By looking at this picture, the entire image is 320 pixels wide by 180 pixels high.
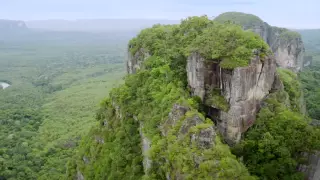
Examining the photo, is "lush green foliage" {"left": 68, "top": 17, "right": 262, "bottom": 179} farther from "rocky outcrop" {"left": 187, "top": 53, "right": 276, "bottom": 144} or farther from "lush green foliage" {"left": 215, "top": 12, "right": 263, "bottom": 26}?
"lush green foliage" {"left": 215, "top": 12, "right": 263, "bottom": 26}

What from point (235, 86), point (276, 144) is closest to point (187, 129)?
point (235, 86)

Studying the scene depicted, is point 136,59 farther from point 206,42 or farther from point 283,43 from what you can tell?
point 283,43

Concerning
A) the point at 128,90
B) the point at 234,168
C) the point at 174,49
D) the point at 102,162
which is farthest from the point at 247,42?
the point at 102,162

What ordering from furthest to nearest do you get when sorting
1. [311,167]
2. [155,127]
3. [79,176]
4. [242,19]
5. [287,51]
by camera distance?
1. [242,19]
2. [287,51]
3. [79,176]
4. [155,127]
5. [311,167]

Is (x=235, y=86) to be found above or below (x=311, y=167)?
above

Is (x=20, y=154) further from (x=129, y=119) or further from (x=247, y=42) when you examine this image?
(x=247, y=42)

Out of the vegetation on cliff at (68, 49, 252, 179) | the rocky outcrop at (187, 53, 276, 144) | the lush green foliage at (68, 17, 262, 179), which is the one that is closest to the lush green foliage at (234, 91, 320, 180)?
the rocky outcrop at (187, 53, 276, 144)

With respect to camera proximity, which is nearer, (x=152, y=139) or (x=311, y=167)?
(x=311, y=167)
